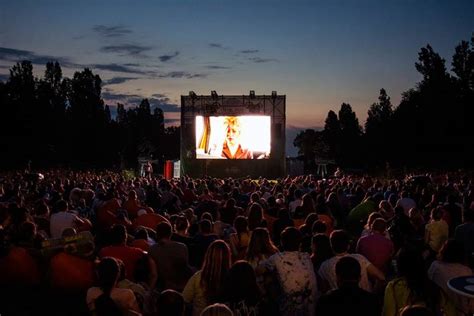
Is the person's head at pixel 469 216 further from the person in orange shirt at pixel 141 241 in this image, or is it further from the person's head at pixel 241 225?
the person in orange shirt at pixel 141 241

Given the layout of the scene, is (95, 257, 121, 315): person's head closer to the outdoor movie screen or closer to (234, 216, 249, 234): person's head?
(234, 216, 249, 234): person's head

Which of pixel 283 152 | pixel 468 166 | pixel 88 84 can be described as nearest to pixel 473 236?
pixel 283 152

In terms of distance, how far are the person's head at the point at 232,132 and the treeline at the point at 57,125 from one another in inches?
473

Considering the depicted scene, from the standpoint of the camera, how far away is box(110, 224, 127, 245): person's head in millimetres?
7363

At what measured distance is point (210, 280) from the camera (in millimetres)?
6129

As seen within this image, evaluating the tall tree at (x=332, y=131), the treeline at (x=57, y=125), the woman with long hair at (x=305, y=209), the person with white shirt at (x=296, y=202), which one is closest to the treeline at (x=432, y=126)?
the tall tree at (x=332, y=131)

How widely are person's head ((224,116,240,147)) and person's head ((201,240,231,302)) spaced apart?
29381mm

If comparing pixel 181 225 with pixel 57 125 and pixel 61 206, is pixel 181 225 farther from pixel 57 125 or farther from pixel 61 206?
pixel 57 125

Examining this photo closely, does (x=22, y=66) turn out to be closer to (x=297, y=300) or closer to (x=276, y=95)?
(x=276, y=95)

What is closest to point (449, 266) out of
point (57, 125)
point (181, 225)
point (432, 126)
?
point (181, 225)

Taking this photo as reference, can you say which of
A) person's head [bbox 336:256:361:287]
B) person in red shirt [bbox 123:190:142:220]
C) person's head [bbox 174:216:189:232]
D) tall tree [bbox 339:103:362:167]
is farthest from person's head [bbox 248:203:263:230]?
tall tree [bbox 339:103:362:167]

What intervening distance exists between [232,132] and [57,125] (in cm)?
3067

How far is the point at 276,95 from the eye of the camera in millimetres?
36625

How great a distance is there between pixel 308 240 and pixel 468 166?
128 feet
